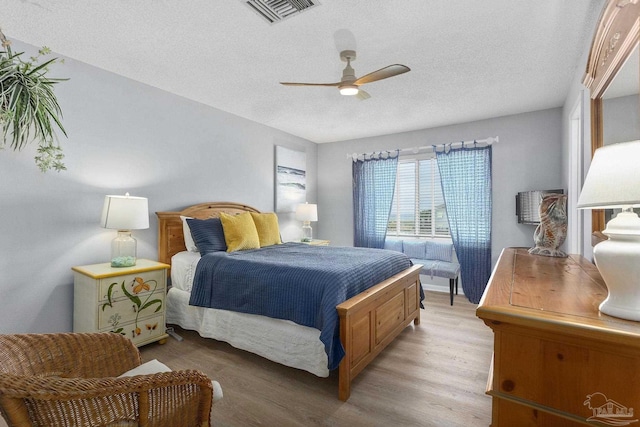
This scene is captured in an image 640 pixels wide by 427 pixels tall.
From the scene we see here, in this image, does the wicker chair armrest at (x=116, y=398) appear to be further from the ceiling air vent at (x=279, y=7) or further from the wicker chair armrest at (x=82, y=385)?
the ceiling air vent at (x=279, y=7)

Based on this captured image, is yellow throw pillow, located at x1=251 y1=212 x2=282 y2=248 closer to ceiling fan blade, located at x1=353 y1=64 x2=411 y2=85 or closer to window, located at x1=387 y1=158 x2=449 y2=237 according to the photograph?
ceiling fan blade, located at x1=353 y1=64 x2=411 y2=85

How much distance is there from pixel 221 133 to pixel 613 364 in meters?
4.12

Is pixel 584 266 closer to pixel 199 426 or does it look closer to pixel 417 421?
pixel 417 421

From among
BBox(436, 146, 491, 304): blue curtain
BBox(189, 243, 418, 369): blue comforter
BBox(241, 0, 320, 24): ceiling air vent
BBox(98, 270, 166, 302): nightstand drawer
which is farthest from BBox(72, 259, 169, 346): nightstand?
BBox(436, 146, 491, 304): blue curtain

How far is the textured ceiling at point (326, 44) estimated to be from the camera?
2029 mm

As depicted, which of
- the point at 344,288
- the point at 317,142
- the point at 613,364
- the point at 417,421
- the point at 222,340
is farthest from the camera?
the point at 317,142

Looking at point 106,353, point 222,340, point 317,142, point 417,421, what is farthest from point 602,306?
point 317,142

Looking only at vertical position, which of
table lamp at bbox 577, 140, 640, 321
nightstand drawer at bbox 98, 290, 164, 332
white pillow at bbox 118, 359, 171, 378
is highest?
table lamp at bbox 577, 140, 640, 321

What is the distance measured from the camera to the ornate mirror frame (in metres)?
1.34

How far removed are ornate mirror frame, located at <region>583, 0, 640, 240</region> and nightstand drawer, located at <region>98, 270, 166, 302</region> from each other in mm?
3280

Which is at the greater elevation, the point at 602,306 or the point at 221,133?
A: the point at 221,133

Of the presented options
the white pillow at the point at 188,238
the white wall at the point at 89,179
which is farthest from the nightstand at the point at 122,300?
the white pillow at the point at 188,238

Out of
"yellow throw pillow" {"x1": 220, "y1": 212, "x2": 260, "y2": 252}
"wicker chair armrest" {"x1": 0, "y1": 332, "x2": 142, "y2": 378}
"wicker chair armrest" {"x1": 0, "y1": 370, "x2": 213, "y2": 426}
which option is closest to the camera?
"wicker chair armrest" {"x1": 0, "y1": 370, "x2": 213, "y2": 426}

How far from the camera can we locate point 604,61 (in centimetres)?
168
